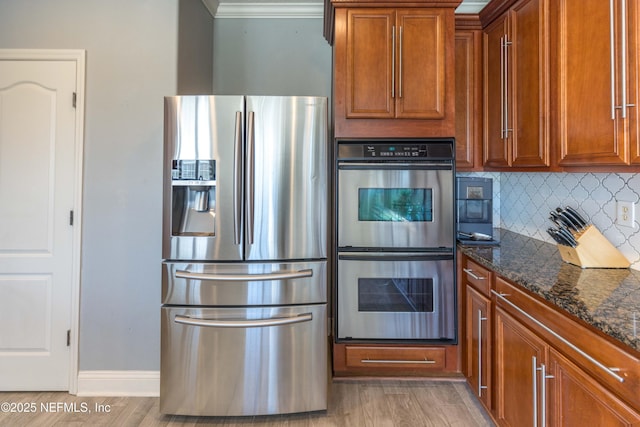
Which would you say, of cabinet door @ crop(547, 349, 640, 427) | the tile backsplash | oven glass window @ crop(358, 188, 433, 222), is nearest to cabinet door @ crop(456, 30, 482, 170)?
the tile backsplash

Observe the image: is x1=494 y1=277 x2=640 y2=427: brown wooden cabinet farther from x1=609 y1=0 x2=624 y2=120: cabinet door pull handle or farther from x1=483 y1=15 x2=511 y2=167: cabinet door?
x1=483 y1=15 x2=511 y2=167: cabinet door

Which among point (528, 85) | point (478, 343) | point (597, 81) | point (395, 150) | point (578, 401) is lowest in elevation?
point (478, 343)

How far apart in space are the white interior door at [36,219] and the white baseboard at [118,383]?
14 cm

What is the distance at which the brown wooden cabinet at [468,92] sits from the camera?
8.54ft

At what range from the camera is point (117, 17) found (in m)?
2.37

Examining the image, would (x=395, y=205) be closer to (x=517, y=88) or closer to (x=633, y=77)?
(x=517, y=88)

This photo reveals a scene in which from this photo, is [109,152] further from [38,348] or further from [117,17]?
[38,348]

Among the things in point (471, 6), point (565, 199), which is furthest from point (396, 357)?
point (471, 6)

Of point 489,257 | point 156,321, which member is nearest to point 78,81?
point 156,321

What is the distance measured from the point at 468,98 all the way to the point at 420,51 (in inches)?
22.5

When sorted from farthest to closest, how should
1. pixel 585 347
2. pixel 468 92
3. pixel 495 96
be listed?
pixel 468 92 → pixel 495 96 → pixel 585 347

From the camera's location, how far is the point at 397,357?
7.64ft

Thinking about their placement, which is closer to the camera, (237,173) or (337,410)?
(237,173)

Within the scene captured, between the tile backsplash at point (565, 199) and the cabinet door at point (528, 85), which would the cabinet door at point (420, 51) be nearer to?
the cabinet door at point (528, 85)
